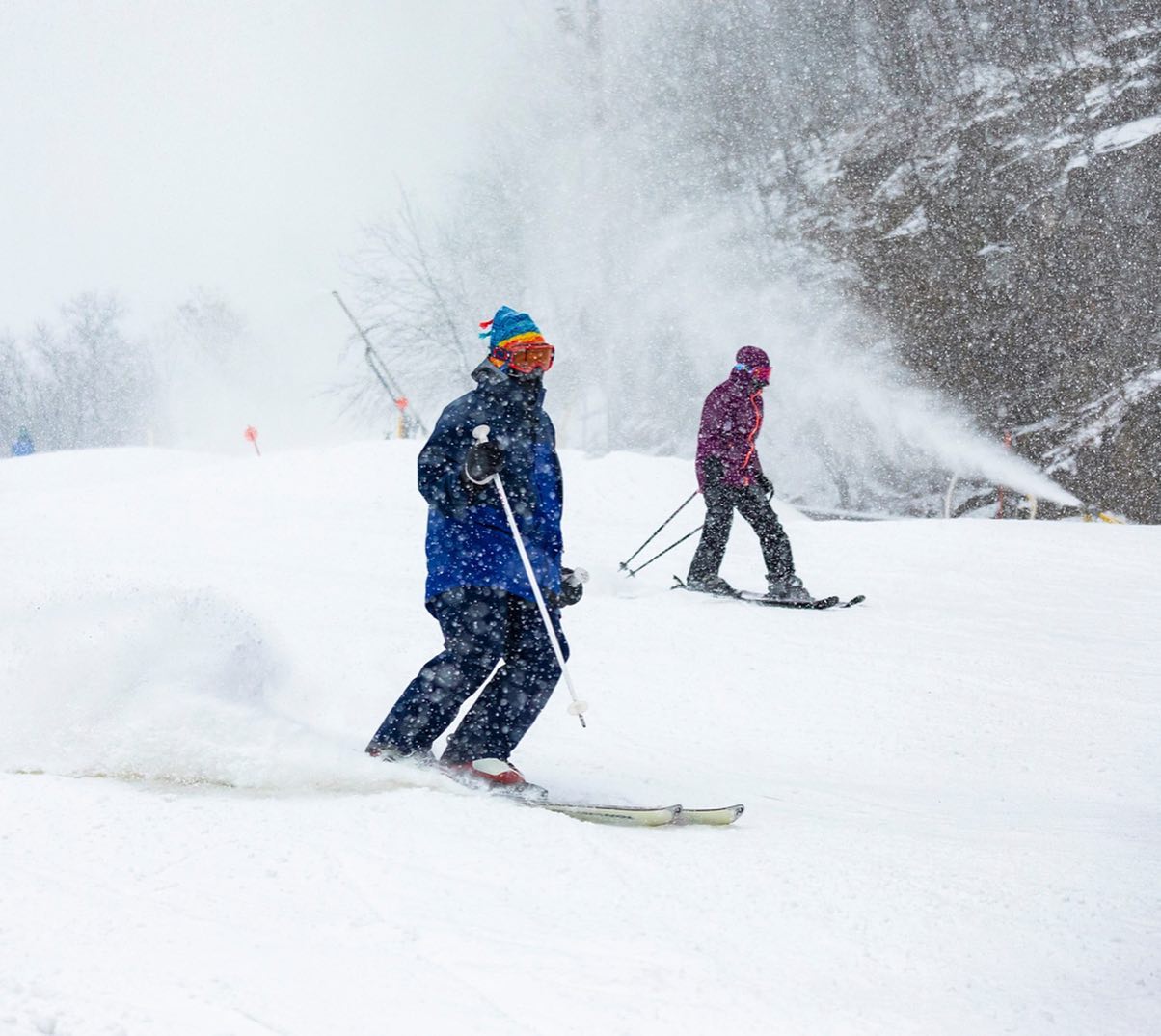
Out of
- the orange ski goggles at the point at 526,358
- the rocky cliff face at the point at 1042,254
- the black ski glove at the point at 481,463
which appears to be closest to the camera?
the black ski glove at the point at 481,463

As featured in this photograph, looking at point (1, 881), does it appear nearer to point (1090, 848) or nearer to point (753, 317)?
point (1090, 848)

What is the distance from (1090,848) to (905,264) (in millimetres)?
22005

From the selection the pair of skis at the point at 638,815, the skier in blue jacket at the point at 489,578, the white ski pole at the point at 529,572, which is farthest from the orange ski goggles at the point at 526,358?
the pair of skis at the point at 638,815

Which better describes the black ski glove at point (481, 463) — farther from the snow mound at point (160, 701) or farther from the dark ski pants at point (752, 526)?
the dark ski pants at point (752, 526)

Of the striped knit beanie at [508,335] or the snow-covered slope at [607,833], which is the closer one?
the snow-covered slope at [607,833]

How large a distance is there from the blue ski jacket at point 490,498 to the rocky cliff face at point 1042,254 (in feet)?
54.7

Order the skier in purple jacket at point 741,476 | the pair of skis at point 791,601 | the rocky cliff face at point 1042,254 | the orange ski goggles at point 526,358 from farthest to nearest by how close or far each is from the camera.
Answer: the rocky cliff face at point 1042,254
the skier in purple jacket at point 741,476
the pair of skis at point 791,601
the orange ski goggles at point 526,358

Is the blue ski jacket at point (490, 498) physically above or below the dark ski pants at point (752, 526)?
above

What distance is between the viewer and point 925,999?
1964 mm

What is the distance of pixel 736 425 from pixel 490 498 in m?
4.56

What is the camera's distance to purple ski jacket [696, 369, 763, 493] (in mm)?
7812

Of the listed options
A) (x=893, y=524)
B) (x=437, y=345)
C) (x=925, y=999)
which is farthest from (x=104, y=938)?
(x=437, y=345)

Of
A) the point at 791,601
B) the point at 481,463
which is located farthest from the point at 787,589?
the point at 481,463

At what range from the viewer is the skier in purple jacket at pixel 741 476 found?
25.5ft
